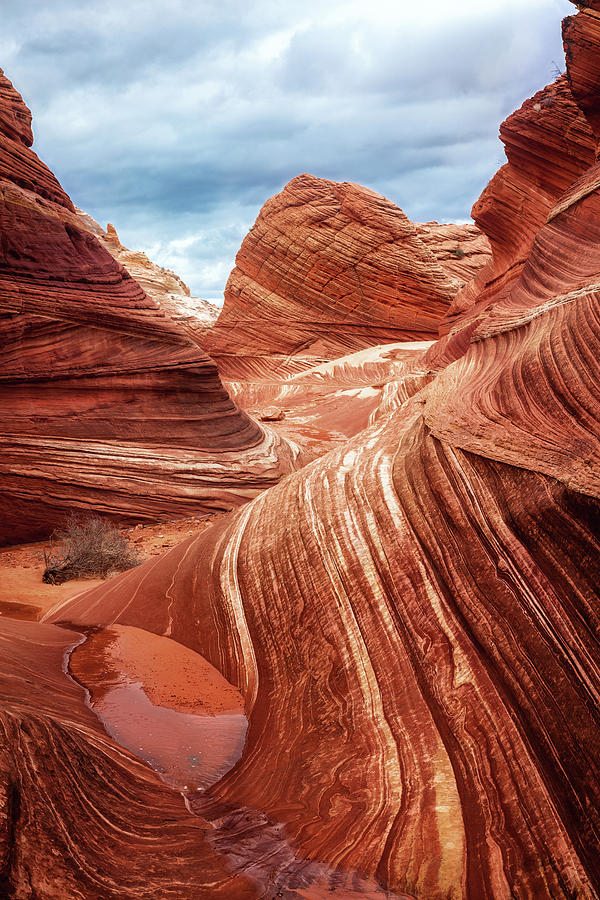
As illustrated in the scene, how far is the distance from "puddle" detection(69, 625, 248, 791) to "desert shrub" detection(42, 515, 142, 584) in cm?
235

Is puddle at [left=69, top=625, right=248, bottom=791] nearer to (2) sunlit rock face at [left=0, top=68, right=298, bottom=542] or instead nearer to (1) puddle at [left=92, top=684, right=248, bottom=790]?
(1) puddle at [left=92, top=684, right=248, bottom=790]

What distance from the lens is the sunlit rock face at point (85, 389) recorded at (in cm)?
791

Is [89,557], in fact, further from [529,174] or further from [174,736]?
[529,174]

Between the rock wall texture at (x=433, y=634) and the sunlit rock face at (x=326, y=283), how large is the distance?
21.7 meters

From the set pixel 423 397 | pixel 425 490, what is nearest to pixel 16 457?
pixel 423 397

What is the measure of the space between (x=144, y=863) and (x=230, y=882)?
0.26 meters

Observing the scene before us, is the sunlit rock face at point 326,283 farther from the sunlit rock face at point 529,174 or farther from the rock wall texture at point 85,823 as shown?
the rock wall texture at point 85,823

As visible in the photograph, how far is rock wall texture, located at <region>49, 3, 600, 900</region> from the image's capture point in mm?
2076

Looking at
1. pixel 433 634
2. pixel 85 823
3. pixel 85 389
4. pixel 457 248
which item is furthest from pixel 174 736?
pixel 457 248

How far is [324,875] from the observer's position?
1952 millimetres

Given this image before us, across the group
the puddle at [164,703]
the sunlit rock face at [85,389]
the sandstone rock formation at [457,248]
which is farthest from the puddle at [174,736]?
the sandstone rock formation at [457,248]

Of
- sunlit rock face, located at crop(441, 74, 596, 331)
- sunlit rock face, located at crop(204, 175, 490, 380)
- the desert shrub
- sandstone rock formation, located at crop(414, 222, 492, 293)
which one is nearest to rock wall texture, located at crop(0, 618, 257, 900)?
the desert shrub

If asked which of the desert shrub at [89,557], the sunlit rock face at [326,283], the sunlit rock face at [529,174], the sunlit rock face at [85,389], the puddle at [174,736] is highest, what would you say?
the sunlit rock face at [326,283]

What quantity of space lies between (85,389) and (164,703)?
20.0 ft
